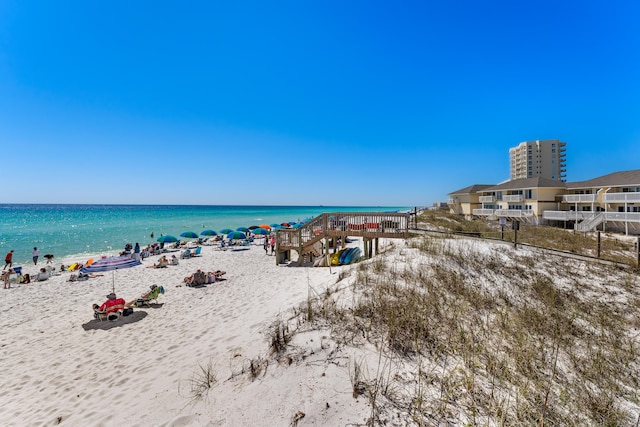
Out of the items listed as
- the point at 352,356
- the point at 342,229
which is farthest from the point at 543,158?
the point at 352,356

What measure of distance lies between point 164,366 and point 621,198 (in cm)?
4171

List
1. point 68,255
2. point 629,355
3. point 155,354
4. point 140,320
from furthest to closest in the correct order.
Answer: point 68,255 → point 140,320 → point 155,354 → point 629,355

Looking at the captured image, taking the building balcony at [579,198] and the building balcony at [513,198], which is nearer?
the building balcony at [579,198]

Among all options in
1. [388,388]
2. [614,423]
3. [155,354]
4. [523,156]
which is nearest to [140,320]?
[155,354]

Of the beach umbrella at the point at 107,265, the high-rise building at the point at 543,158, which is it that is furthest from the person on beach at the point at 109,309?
the high-rise building at the point at 543,158

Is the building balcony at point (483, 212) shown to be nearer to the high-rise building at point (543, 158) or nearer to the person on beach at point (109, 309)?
the person on beach at point (109, 309)

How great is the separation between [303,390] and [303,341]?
1317 millimetres

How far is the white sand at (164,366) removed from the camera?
12.1 ft

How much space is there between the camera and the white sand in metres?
3.70

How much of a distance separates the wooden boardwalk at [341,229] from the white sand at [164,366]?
381 cm

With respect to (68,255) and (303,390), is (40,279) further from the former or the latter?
(303,390)

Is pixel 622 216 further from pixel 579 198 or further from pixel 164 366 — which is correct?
pixel 164 366

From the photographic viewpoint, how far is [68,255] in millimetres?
25766

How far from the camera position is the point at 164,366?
5.88m
